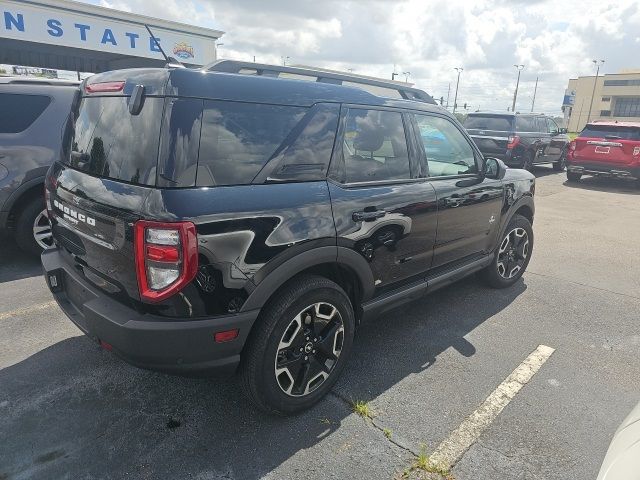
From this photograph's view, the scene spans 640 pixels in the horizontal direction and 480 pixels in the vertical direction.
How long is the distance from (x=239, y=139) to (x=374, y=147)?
1.05 m

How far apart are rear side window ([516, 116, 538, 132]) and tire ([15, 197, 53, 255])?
12.1m

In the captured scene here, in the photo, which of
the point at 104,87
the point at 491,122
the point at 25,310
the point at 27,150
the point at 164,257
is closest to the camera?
the point at 164,257

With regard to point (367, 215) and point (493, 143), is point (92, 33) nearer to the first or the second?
point (493, 143)

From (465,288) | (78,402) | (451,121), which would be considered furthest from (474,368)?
(78,402)

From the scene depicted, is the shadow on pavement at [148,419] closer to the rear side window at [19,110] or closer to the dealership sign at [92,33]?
the rear side window at [19,110]

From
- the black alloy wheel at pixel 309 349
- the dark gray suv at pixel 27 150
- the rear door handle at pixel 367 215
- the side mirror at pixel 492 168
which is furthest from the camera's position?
the dark gray suv at pixel 27 150

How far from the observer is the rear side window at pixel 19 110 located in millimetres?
4484

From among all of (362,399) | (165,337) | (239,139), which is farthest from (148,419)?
(239,139)

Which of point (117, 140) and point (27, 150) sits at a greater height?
point (117, 140)

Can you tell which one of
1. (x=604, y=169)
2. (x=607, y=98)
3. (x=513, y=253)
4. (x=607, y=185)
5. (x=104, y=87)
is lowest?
(x=607, y=185)

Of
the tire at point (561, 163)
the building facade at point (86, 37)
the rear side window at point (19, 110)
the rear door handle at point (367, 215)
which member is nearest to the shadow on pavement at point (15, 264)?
the rear side window at point (19, 110)

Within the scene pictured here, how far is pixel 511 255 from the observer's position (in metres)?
4.68

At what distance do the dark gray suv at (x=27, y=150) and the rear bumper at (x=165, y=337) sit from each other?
2.83 m

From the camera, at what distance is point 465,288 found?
186 inches
